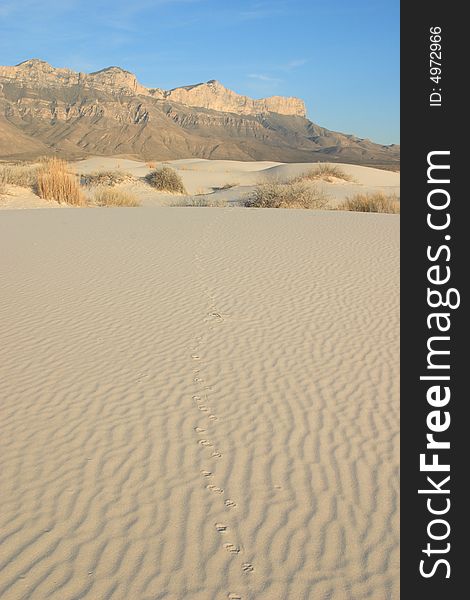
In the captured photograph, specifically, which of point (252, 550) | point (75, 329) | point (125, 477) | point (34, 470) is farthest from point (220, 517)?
point (75, 329)

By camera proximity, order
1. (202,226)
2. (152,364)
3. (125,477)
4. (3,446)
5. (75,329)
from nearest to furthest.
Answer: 1. (125,477)
2. (3,446)
3. (152,364)
4. (75,329)
5. (202,226)

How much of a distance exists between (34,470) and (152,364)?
198 cm

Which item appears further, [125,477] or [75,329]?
[75,329]

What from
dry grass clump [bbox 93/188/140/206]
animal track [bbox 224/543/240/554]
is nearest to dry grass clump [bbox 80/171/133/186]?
dry grass clump [bbox 93/188/140/206]

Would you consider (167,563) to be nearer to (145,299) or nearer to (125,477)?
(125,477)

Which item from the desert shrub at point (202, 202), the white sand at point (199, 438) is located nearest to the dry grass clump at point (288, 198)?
the desert shrub at point (202, 202)

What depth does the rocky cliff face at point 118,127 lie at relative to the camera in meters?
106

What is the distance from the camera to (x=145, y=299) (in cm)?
803

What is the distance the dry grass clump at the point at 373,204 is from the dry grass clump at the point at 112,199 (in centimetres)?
913

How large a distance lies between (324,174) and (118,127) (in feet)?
297

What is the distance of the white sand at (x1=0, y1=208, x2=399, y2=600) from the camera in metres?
2.97

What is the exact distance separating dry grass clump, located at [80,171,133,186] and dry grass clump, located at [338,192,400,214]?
42.3ft

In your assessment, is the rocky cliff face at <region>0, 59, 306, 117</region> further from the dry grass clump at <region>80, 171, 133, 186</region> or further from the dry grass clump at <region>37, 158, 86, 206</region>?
the dry grass clump at <region>37, 158, 86, 206</region>

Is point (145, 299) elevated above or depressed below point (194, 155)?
below
